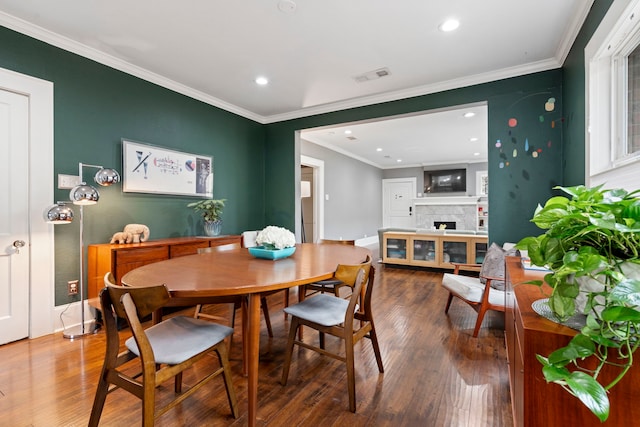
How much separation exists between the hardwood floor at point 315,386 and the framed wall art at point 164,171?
1.58m

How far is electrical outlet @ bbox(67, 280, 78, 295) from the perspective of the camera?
2.66 m

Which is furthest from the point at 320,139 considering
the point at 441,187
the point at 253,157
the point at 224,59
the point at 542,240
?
the point at 542,240

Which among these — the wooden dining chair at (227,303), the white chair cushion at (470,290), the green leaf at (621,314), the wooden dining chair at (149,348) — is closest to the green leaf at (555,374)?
the green leaf at (621,314)

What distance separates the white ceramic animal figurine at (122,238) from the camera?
279 centimetres

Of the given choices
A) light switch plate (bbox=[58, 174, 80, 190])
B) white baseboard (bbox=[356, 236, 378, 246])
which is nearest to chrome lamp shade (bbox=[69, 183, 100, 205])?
light switch plate (bbox=[58, 174, 80, 190])

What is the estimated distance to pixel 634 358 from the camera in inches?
26.8

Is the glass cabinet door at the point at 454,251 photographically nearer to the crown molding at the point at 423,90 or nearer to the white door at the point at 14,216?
the crown molding at the point at 423,90

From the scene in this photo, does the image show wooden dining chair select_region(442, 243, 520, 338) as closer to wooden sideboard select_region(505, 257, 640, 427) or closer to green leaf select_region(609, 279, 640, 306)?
wooden sideboard select_region(505, 257, 640, 427)

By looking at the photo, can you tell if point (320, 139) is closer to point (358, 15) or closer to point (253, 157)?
point (253, 157)

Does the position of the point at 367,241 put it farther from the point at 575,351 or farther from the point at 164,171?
the point at 575,351

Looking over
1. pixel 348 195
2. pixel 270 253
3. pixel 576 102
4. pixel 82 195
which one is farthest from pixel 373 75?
pixel 348 195

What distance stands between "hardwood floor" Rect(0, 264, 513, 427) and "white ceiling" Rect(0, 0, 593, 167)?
8.49ft

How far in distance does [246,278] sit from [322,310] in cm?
59

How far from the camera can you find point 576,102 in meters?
2.51
